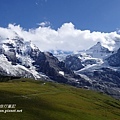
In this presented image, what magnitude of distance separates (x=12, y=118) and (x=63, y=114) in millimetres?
36712

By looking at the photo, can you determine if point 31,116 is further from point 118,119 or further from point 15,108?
point 118,119

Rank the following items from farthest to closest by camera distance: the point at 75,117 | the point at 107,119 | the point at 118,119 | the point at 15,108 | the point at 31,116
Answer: the point at 118,119
the point at 107,119
the point at 75,117
the point at 15,108
the point at 31,116

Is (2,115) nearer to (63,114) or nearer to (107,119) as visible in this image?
(63,114)

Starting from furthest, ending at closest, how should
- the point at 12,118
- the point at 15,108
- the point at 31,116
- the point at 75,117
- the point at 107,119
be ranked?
1. the point at 107,119
2. the point at 75,117
3. the point at 15,108
4. the point at 31,116
5. the point at 12,118

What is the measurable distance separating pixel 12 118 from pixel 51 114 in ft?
95.5

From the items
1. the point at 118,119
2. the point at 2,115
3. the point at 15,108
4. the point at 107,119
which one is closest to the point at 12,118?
the point at 2,115

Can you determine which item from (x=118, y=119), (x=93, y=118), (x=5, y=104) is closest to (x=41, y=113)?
(x=5, y=104)

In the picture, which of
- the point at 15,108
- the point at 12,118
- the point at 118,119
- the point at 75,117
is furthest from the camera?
the point at 118,119

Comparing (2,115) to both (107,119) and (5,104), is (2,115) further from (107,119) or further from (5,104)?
(107,119)

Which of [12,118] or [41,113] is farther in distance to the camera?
[41,113]

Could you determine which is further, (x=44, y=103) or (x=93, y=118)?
(x=44, y=103)

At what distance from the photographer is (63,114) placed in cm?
15512

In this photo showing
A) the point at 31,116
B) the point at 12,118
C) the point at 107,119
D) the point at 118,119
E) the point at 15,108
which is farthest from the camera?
the point at 118,119

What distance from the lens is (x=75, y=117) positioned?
504 feet
